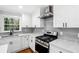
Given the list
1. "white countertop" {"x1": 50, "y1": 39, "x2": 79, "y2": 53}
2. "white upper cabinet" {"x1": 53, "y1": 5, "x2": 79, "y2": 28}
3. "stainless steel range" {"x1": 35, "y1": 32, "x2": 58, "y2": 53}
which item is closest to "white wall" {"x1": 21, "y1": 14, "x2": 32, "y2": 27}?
"stainless steel range" {"x1": 35, "y1": 32, "x2": 58, "y2": 53}

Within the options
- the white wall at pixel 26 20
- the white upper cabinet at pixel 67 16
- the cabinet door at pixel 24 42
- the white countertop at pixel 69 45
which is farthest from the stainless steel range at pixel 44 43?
the white wall at pixel 26 20

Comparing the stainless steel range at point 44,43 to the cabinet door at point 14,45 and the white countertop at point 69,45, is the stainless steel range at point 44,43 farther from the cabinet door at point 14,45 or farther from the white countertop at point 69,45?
the cabinet door at point 14,45

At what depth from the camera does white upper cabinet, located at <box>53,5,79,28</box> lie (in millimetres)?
1203

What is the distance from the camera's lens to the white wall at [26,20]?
3.20 meters

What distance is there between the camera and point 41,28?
2918mm

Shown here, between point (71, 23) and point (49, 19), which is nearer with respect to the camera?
point (71, 23)

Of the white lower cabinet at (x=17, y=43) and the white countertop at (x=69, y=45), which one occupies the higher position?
the white countertop at (x=69, y=45)

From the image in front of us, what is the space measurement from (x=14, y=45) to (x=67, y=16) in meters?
2.50

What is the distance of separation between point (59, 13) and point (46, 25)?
1067 millimetres

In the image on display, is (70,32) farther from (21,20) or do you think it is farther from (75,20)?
(21,20)

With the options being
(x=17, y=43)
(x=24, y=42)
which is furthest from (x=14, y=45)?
(x=24, y=42)
